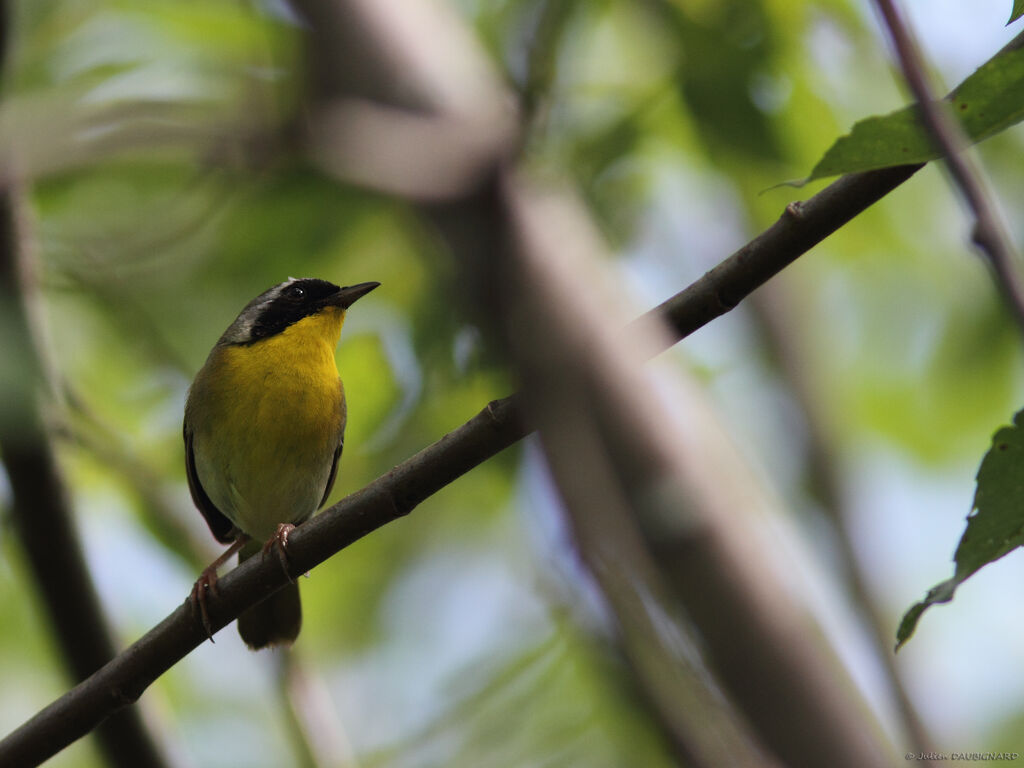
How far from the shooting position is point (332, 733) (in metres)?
5.54

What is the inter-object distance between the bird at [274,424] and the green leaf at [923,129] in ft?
13.3

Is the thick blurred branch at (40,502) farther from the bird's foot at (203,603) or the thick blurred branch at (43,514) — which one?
the bird's foot at (203,603)

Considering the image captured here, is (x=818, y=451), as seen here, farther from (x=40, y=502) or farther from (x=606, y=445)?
(x=40, y=502)

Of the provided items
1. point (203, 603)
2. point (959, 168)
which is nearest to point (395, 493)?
point (203, 603)

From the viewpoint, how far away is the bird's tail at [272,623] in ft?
19.3

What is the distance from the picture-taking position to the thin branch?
57.3 inches

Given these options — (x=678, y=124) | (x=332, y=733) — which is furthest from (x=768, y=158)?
(x=332, y=733)

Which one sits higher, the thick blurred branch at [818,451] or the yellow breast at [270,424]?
the yellow breast at [270,424]

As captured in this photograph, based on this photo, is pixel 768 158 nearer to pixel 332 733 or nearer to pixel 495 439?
pixel 495 439

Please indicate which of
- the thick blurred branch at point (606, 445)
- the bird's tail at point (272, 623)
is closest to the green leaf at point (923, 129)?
the thick blurred branch at point (606, 445)

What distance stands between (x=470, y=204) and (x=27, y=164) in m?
2.23

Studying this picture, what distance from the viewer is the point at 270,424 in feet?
19.4

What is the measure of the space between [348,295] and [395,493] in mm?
3077

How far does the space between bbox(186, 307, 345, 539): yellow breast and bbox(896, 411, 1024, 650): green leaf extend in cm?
435
